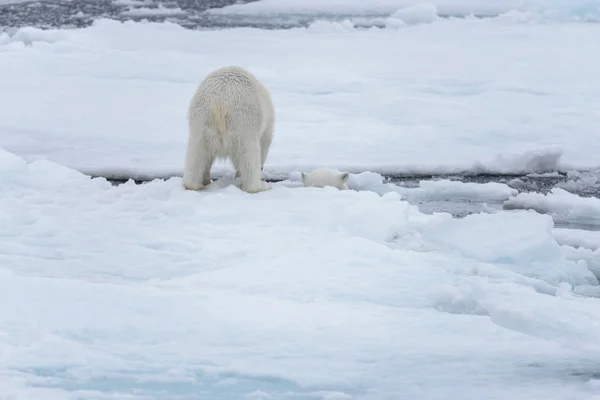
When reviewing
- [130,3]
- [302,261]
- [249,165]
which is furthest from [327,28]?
[302,261]

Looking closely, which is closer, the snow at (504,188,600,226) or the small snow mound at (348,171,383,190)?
the snow at (504,188,600,226)

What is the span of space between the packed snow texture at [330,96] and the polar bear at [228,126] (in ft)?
4.07

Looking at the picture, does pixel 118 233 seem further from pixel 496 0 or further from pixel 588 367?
pixel 496 0

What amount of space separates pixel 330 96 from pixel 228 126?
4.11 m

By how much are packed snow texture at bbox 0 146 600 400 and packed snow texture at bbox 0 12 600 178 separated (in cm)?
168

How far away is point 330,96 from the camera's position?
29.6 feet

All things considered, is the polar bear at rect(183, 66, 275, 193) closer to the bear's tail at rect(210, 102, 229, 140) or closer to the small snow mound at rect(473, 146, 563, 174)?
the bear's tail at rect(210, 102, 229, 140)

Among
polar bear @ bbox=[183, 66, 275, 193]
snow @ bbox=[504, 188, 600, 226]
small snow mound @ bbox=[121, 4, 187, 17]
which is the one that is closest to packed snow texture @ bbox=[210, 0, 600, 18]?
small snow mound @ bbox=[121, 4, 187, 17]

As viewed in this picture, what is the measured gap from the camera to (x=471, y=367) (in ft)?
10.6

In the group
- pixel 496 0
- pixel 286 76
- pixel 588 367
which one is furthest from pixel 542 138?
pixel 496 0

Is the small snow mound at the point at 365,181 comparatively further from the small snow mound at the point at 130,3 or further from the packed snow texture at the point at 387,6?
the small snow mound at the point at 130,3

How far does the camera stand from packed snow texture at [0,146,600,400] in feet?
10.1

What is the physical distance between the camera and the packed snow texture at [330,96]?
271 inches

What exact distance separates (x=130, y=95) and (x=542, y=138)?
3.84 m
